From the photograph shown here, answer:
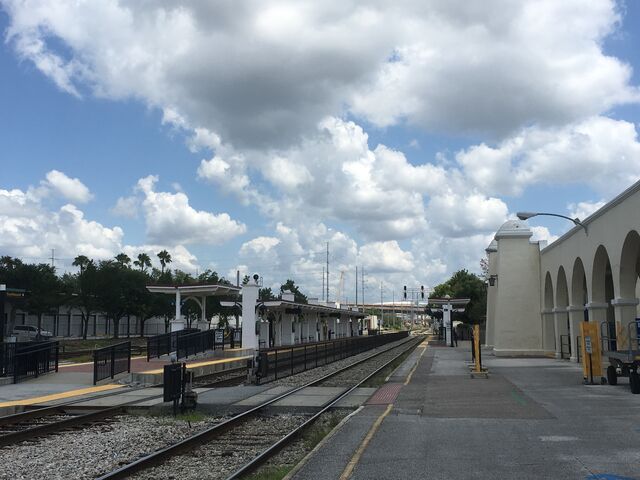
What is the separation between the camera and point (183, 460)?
31.1 ft

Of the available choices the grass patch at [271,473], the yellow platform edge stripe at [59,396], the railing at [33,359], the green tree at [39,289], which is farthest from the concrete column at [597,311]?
the green tree at [39,289]

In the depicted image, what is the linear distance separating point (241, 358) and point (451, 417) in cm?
1926

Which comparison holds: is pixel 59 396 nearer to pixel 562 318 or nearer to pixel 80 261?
pixel 562 318

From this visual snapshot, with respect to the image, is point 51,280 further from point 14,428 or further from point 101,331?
point 14,428

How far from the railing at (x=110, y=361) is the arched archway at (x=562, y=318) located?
72.0 feet

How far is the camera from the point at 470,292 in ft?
307

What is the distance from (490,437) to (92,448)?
6374 millimetres

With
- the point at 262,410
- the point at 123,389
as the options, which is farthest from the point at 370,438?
the point at 123,389

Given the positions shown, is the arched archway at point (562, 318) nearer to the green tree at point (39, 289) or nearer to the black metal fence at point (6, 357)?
the black metal fence at point (6, 357)

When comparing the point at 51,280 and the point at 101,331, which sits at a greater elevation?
the point at 51,280

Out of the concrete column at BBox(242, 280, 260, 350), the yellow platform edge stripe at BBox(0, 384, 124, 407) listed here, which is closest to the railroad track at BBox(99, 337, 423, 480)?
the yellow platform edge stripe at BBox(0, 384, 124, 407)

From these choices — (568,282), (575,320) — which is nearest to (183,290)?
(568,282)

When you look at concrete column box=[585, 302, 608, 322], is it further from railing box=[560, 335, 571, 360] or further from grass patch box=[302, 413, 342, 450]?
grass patch box=[302, 413, 342, 450]

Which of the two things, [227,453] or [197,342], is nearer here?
[227,453]
